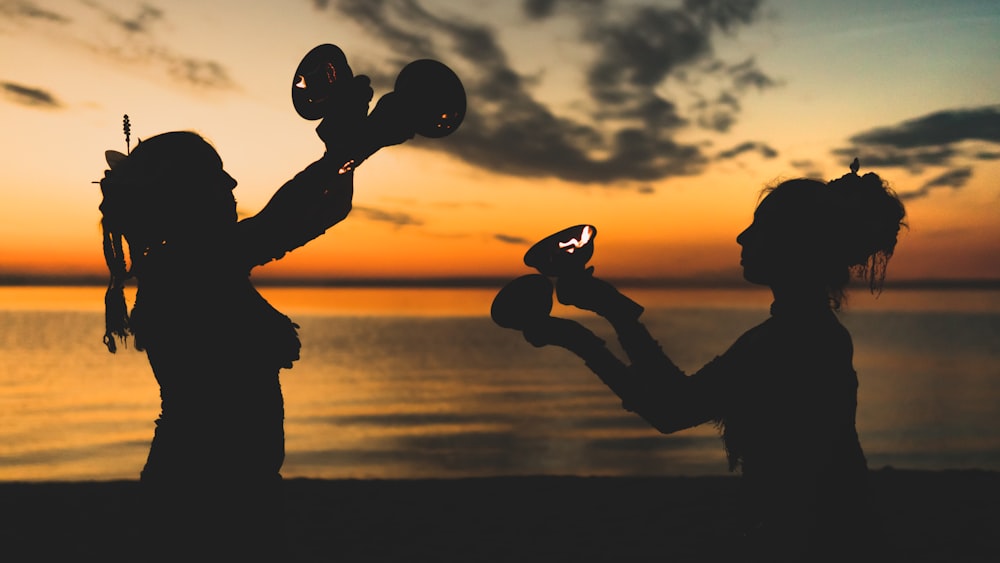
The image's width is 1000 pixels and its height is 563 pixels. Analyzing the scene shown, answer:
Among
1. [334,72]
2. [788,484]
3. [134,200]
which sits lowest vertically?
[788,484]

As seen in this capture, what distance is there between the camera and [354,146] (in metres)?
2.38

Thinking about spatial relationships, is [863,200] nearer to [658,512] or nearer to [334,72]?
[334,72]

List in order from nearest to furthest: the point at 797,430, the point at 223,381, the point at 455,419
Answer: the point at 797,430 → the point at 223,381 → the point at 455,419

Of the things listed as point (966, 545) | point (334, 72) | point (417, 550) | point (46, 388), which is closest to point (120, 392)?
point (46, 388)

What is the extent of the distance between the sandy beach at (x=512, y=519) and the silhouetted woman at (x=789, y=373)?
4.96 metres

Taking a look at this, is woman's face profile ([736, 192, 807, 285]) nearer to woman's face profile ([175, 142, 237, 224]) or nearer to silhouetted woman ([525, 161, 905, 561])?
silhouetted woman ([525, 161, 905, 561])

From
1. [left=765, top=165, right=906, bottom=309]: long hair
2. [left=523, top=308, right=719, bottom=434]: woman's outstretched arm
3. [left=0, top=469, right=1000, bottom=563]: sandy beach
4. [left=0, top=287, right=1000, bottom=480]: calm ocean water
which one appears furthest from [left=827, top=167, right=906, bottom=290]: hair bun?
[left=0, top=287, right=1000, bottom=480]: calm ocean water

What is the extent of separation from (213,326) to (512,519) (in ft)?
20.7

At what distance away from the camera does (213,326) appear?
8.29ft

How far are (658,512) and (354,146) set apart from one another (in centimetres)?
712

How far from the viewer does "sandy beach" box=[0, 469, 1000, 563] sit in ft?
23.5

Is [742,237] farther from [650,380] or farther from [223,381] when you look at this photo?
[223,381]

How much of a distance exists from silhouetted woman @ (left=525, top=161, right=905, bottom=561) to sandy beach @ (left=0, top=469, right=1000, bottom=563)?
4.96 m

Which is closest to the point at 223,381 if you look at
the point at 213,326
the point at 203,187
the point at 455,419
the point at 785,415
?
the point at 213,326
